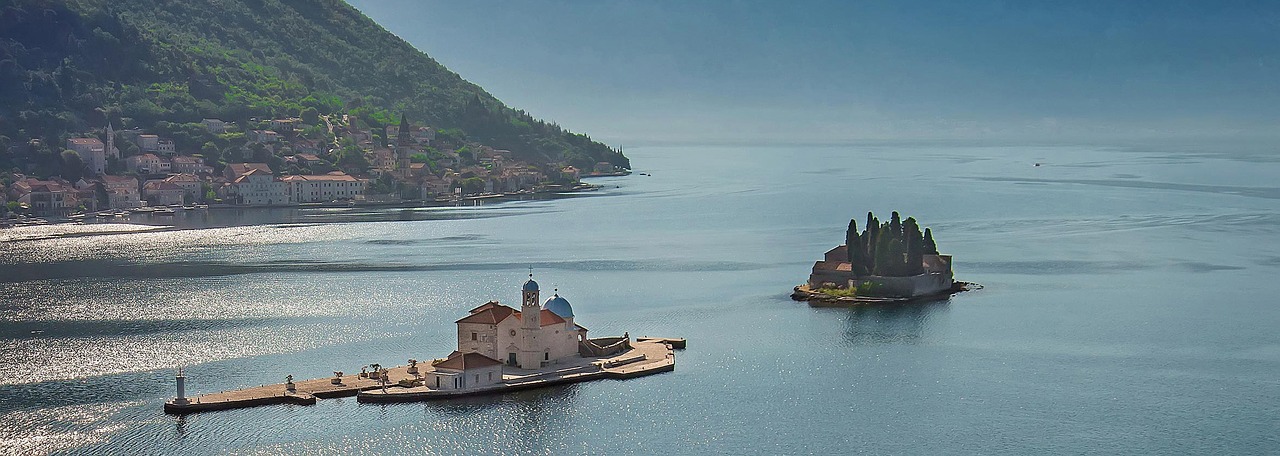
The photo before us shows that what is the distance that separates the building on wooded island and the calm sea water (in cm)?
178

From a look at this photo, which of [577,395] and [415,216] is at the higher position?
[415,216]

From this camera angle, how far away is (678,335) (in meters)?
50.8

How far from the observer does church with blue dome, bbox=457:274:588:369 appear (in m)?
43.2

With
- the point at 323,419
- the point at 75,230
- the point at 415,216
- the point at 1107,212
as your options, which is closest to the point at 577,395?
the point at 323,419

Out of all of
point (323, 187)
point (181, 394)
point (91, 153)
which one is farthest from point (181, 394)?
point (323, 187)

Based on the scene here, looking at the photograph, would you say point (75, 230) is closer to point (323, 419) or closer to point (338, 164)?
point (338, 164)

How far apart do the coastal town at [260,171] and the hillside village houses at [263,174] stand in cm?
9

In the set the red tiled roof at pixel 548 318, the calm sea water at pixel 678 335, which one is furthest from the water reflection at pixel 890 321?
the red tiled roof at pixel 548 318

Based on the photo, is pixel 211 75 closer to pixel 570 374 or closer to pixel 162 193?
pixel 162 193

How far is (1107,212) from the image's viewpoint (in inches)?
4424

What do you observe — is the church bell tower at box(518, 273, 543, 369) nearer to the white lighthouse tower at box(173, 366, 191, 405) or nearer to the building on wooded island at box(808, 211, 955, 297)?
the white lighthouse tower at box(173, 366, 191, 405)

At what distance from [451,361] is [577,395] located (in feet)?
11.4

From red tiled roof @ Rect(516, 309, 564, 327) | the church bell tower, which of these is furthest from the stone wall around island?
the church bell tower

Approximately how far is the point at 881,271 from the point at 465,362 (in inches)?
909
